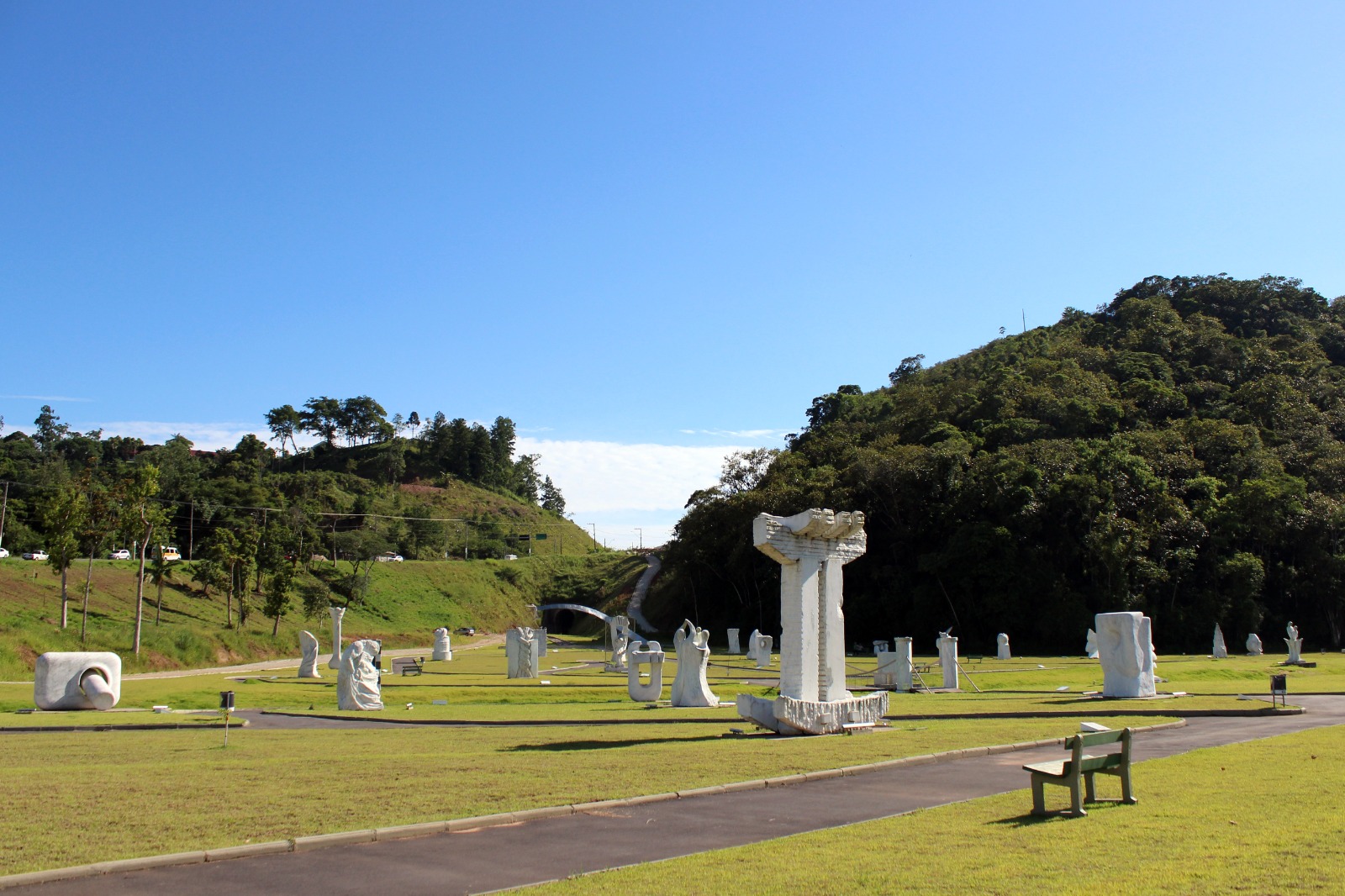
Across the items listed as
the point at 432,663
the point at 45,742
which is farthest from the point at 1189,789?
Result: the point at 432,663

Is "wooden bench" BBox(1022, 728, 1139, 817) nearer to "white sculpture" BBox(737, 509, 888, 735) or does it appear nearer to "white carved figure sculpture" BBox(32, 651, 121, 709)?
"white sculpture" BBox(737, 509, 888, 735)

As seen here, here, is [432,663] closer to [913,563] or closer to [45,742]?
[45,742]

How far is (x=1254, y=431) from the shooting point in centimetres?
5528

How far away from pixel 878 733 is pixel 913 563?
43988 mm

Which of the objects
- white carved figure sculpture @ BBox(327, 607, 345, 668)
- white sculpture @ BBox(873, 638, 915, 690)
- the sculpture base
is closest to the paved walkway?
the sculpture base

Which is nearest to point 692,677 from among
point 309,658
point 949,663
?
point 949,663

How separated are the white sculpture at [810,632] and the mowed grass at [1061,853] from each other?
A: 6.26 meters

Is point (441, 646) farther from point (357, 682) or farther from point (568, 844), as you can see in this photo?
point (568, 844)

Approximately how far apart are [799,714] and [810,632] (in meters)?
1.36

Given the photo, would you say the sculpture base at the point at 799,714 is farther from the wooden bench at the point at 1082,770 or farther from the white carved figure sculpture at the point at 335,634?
the white carved figure sculpture at the point at 335,634

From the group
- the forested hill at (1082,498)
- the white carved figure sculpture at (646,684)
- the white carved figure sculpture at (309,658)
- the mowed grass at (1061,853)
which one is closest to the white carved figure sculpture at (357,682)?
the white carved figure sculpture at (646,684)

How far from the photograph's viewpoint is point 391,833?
757cm

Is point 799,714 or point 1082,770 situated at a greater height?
point 1082,770

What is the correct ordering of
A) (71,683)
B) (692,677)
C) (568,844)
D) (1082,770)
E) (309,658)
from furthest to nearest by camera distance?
(309,658)
(692,677)
(71,683)
(1082,770)
(568,844)
